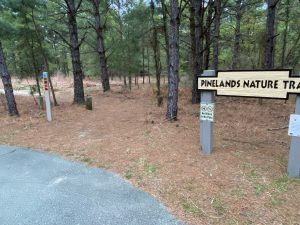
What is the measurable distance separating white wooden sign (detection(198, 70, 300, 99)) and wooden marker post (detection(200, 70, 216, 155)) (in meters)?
0.13

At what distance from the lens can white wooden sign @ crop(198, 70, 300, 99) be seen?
3188mm

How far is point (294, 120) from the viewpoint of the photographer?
10.6 feet

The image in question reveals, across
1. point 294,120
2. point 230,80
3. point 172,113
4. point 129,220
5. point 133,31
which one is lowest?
point 129,220

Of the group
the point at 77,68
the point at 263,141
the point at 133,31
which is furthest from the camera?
the point at 133,31

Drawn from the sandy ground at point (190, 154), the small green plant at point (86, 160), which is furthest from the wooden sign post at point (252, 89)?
the small green plant at point (86, 160)

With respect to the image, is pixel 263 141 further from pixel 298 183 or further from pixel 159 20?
pixel 159 20

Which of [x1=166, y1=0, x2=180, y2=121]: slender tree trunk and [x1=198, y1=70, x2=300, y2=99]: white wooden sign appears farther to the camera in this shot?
[x1=166, y1=0, x2=180, y2=121]: slender tree trunk

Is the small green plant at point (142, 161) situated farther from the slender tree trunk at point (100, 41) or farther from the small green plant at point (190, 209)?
the slender tree trunk at point (100, 41)

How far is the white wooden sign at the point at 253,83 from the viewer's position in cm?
319

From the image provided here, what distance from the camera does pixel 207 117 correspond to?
410 centimetres

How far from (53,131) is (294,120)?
18.3 ft

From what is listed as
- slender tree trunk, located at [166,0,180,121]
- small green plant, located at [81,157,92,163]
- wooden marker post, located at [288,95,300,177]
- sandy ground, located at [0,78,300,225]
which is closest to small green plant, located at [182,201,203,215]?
sandy ground, located at [0,78,300,225]

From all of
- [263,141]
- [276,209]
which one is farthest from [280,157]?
[276,209]

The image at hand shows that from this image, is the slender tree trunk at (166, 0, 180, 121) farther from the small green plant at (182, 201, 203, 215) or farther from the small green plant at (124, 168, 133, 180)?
the small green plant at (182, 201, 203, 215)
